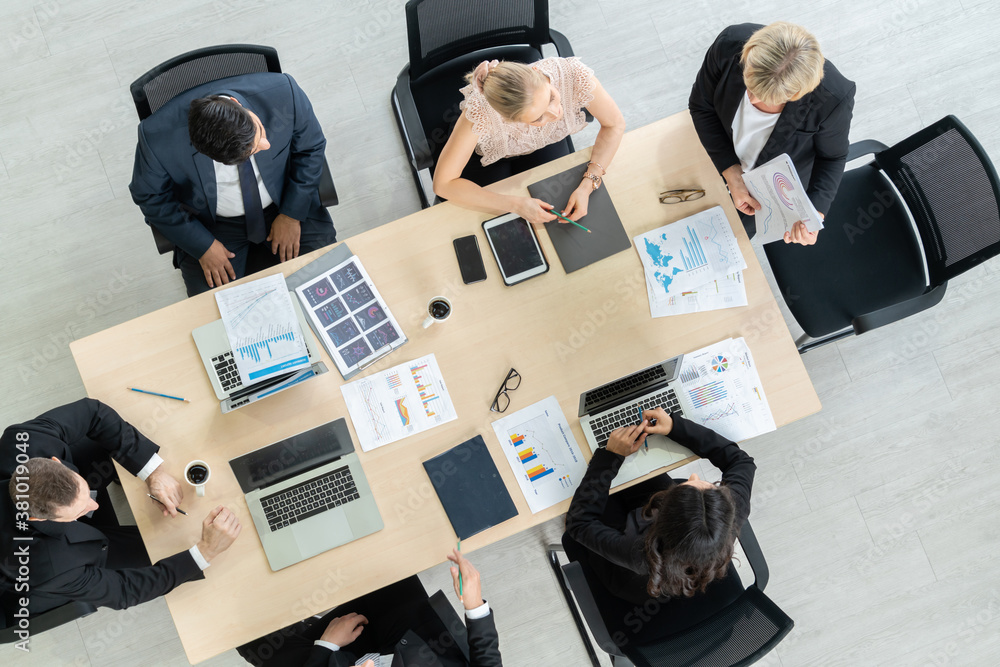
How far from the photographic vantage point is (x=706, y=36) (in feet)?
10.3

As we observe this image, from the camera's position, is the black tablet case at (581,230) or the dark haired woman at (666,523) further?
the black tablet case at (581,230)

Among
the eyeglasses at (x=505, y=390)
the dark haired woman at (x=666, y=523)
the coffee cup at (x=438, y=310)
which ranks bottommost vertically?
the dark haired woman at (x=666, y=523)

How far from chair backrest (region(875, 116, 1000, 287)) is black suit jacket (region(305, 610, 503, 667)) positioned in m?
1.96

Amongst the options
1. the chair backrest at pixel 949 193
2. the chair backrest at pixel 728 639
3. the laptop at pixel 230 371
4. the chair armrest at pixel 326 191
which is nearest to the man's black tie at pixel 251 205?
the chair armrest at pixel 326 191

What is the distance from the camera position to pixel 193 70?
2076 millimetres

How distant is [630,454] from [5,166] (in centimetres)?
303

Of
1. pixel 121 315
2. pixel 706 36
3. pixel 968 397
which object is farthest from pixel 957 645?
pixel 121 315

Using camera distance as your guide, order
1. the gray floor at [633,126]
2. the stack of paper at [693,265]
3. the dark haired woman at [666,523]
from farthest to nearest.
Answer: the gray floor at [633,126] < the stack of paper at [693,265] < the dark haired woman at [666,523]

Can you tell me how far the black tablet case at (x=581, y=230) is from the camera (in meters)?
2.14

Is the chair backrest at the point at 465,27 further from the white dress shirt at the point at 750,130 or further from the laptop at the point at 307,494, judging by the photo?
the laptop at the point at 307,494

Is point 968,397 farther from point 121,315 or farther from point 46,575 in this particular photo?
point 121,315

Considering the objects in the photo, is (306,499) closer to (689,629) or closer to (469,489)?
(469,489)

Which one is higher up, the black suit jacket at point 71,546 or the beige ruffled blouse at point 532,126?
the beige ruffled blouse at point 532,126

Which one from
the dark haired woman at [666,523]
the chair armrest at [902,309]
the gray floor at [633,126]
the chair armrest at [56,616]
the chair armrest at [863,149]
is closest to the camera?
the dark haired woman at [666,523]
